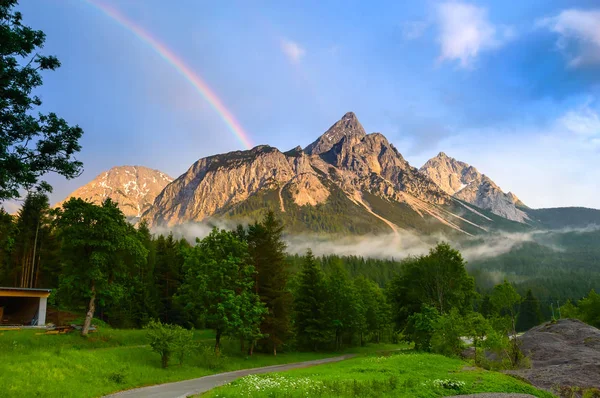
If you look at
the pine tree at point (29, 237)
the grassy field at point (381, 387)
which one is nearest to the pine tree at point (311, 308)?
the grassy field at point (381, 387)

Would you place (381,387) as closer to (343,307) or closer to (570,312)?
(343,307)

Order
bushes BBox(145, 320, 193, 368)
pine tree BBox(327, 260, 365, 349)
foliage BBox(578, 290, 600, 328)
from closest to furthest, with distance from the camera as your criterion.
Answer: bushes BBox(145, 320, 193, 368) < pine tree BBox(327, 260, 365, 349) < foliage BBox(578, 290, 600, 328)

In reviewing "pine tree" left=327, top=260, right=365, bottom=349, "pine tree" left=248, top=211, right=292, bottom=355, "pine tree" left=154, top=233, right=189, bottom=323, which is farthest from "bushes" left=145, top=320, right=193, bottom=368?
"pine tree" left=327, top=260, right=365, bottom=349

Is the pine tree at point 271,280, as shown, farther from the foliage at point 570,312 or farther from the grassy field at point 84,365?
the foliage at point 570,312

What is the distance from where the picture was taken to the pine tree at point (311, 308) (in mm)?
64562

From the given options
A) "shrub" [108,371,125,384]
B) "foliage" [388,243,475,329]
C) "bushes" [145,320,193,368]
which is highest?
"foliage" [388,243,475,329]

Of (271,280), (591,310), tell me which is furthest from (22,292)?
(591,310)

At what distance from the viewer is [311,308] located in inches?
2586

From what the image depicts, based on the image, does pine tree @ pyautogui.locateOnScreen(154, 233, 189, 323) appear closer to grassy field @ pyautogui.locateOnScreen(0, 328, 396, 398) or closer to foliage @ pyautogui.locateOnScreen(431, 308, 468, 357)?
grassy field @ pyautogui.locateOnScreen(0, 328, 396, 398)

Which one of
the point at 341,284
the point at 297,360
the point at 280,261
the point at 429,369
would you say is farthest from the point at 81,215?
the point at 341,284

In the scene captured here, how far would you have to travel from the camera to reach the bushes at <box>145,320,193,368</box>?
32.5 metres

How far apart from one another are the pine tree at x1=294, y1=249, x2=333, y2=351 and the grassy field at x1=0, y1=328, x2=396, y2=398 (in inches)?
748

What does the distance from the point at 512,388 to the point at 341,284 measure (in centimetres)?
5055

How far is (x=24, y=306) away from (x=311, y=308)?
134 feet
